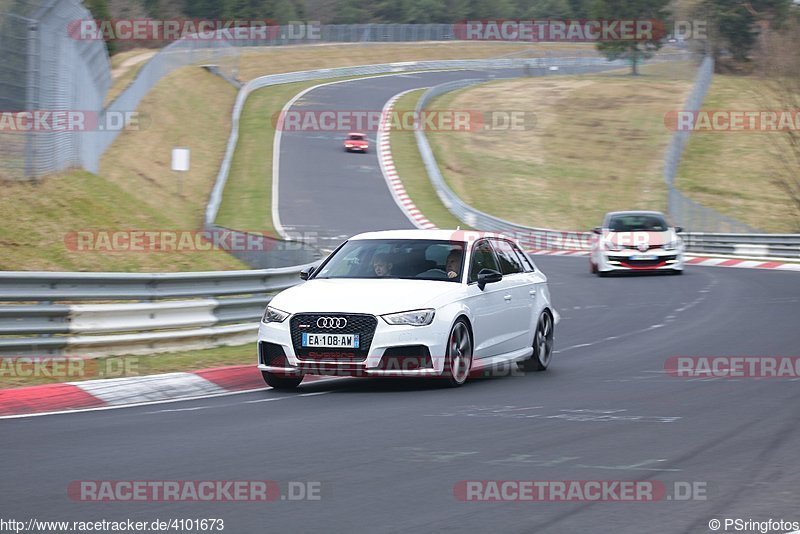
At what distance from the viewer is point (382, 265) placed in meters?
12.7

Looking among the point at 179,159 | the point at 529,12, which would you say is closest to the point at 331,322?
the point at 179,159

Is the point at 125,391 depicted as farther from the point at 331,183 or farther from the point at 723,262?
the point at 331,183

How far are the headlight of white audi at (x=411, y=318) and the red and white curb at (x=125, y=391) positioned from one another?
182 cm

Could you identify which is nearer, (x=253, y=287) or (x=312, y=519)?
(x=312, y=519)

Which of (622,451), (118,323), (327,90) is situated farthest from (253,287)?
(327,90)

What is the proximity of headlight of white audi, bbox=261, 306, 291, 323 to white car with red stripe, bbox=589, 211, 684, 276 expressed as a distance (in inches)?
773

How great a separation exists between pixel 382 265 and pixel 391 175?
4113 cm

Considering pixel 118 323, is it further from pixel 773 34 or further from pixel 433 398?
pixel 773 34

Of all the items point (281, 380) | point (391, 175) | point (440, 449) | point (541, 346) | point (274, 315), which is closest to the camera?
point (440, 449)

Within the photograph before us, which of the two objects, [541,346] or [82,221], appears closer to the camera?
[541,346]

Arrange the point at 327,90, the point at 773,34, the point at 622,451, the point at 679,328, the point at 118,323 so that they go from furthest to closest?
the point at 327,90 < the point at 773,34 < the point at 679,328 < the point at 118,323 < the point at 622,451

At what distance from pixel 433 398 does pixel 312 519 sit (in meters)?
5.07

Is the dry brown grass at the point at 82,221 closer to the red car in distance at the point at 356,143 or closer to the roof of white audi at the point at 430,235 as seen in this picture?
the roof of white audi at the point at 430,235

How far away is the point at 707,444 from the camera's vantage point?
870 centimetres
